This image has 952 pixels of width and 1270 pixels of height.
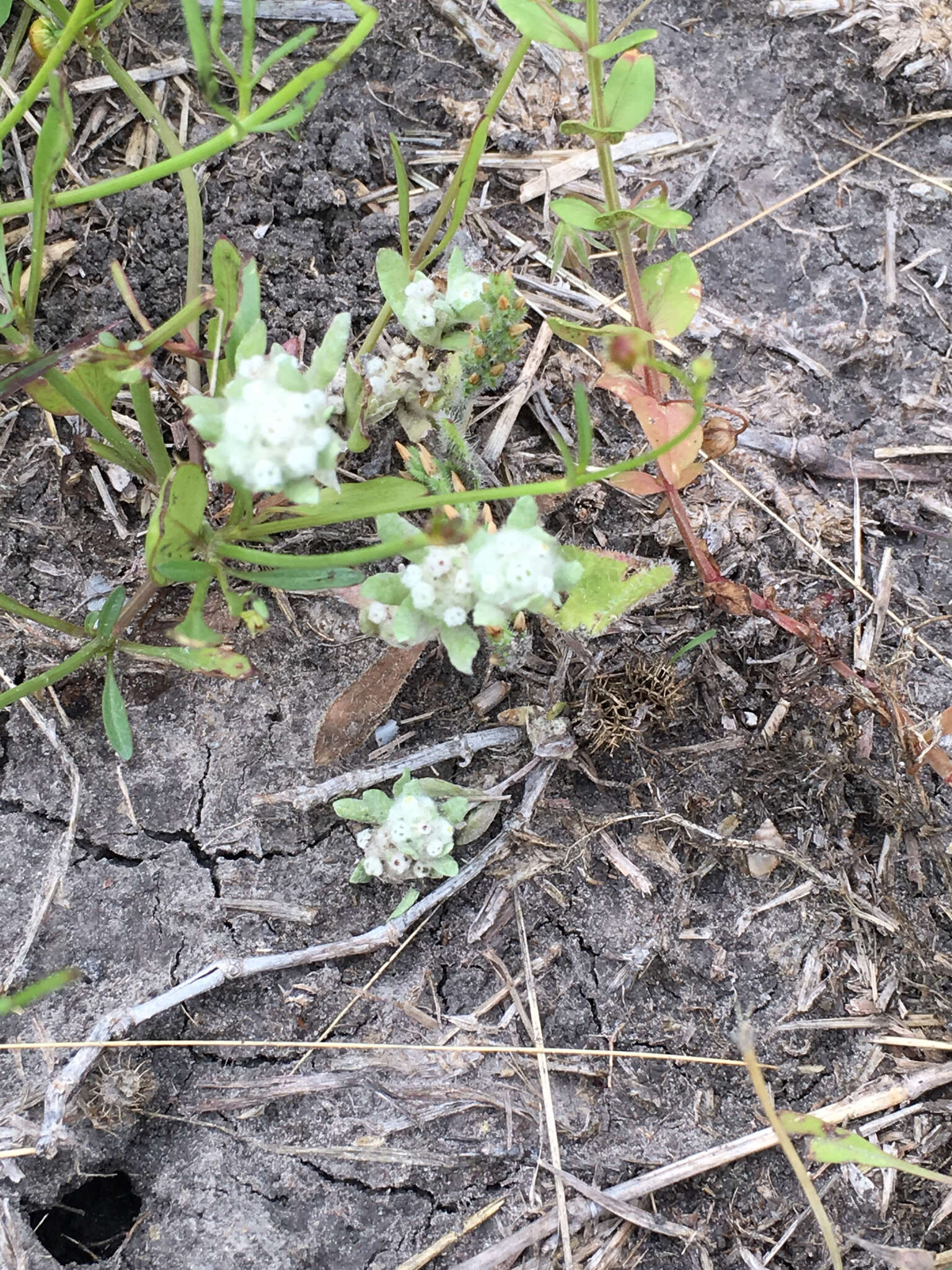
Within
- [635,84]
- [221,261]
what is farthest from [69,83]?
[635,84]

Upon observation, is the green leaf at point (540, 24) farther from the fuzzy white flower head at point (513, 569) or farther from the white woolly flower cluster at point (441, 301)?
the fuzzy white flower head at point (513, 569)

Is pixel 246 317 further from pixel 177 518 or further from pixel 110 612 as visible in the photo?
pixel 110 612

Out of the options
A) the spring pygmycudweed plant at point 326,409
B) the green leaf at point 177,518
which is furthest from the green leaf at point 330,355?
the green leaf at point 177,518

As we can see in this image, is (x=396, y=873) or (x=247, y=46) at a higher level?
(x=247, y=46)

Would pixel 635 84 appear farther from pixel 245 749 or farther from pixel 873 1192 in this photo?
pixel 873 1192

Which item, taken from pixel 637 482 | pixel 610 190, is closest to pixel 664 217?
pixel 610 190

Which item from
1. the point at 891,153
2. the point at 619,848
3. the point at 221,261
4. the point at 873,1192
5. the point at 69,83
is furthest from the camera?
the point at 891,153
